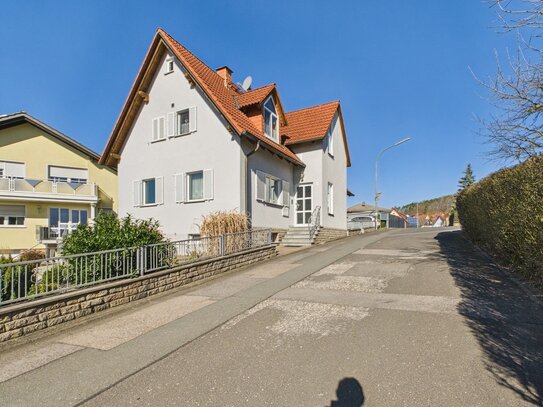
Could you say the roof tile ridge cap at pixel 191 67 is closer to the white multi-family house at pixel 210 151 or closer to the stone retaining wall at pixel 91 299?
the white multi-family house at pixel 210 151

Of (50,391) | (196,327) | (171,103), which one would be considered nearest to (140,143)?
(171,103)

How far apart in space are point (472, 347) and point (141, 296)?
6.41 m

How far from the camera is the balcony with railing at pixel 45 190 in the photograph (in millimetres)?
22141

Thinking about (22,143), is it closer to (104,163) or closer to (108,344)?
(104,163)

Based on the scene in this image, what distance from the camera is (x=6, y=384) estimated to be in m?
4.04

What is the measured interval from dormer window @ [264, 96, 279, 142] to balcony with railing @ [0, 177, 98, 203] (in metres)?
15.6

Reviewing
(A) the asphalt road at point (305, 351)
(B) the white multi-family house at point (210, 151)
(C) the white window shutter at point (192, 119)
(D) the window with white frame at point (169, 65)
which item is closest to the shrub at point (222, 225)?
(B) the white multi-family house at point (210, 151)

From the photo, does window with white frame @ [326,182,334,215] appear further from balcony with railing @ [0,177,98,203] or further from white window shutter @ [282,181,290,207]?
balcony with railing @ [0,177,98,203]

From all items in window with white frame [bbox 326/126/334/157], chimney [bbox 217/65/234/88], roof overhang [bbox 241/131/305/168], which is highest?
chimney [bbox 217/65/234/88]

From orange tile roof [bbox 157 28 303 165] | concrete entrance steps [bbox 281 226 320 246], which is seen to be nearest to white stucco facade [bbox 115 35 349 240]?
orange tile roof [bbox 157 28 303 165]

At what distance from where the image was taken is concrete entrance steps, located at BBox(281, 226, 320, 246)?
16.7 metres

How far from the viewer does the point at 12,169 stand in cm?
2409

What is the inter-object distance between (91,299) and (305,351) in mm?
4401

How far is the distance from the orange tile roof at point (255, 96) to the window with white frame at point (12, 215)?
56.4 ft
